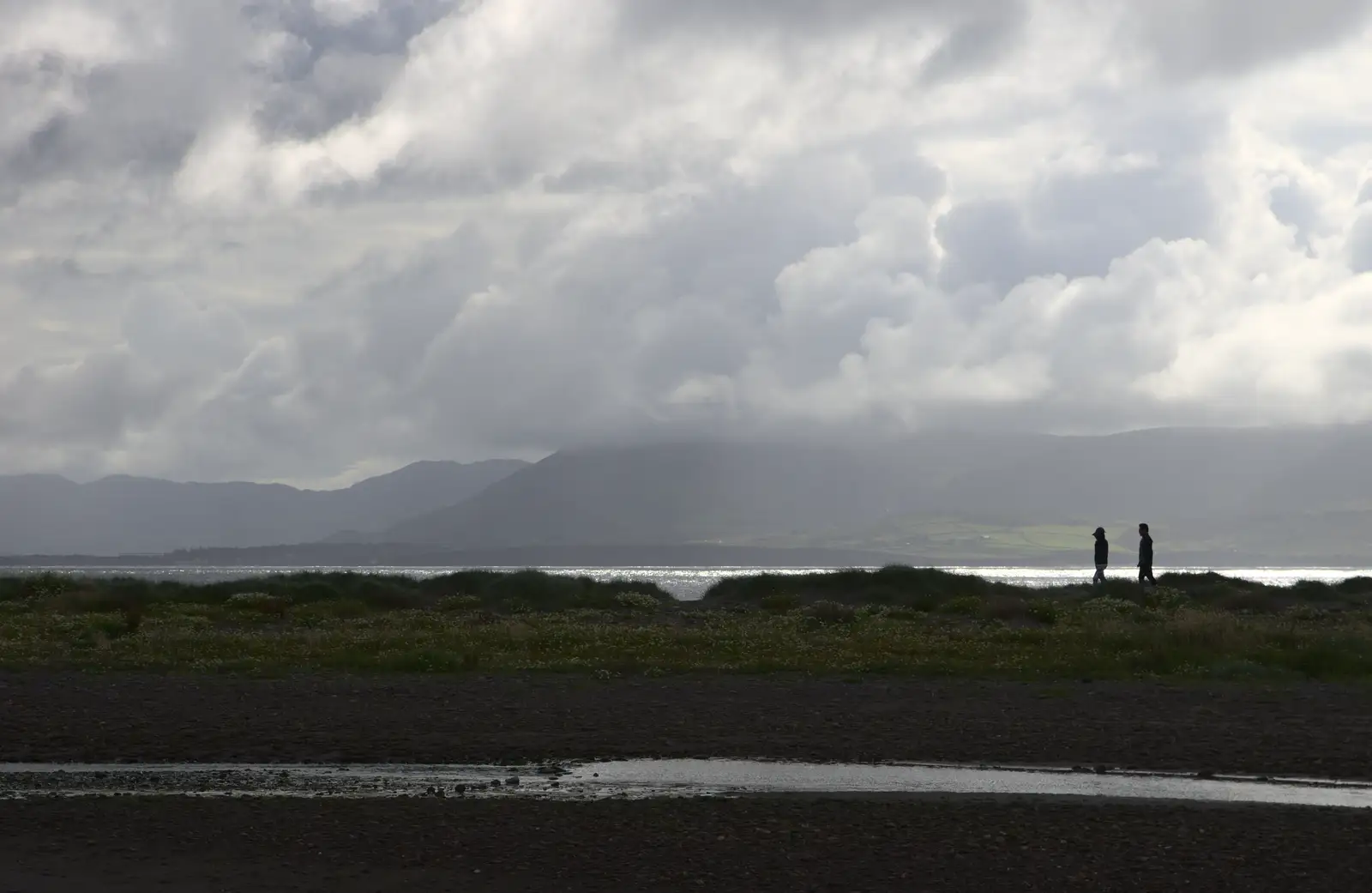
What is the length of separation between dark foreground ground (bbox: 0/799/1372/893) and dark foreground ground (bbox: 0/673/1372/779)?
3.64 m

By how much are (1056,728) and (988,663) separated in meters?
8.91

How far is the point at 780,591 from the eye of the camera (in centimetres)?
5528

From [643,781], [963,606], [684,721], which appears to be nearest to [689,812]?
[643,781]

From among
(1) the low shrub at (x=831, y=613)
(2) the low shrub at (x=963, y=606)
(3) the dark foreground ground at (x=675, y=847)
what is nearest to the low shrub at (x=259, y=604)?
(1) the low shrub at (x=831, y=613)

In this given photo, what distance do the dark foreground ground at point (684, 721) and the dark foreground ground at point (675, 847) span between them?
3.64 m

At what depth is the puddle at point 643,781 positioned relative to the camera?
16.2 m

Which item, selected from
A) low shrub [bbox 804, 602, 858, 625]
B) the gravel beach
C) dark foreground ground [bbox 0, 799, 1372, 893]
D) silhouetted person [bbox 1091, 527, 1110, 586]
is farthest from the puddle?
silhouetted person [bbox 1091, 527, 1110, 586]

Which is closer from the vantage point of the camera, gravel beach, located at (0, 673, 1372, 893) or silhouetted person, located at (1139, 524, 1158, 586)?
gravel beach, located at (0, 673, 1372, 893)

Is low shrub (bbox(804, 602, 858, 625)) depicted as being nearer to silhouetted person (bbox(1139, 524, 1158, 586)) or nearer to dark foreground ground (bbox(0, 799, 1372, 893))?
silhouetted person (bbox(1139, 524, 1158, 586))

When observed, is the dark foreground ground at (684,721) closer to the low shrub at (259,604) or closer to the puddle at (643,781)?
the puddle at (643,781)

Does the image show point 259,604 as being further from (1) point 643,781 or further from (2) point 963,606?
(1) point 643,781

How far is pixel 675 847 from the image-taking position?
13344 millimetres

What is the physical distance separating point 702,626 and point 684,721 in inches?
828

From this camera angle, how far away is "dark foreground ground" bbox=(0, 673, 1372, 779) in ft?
62.7
